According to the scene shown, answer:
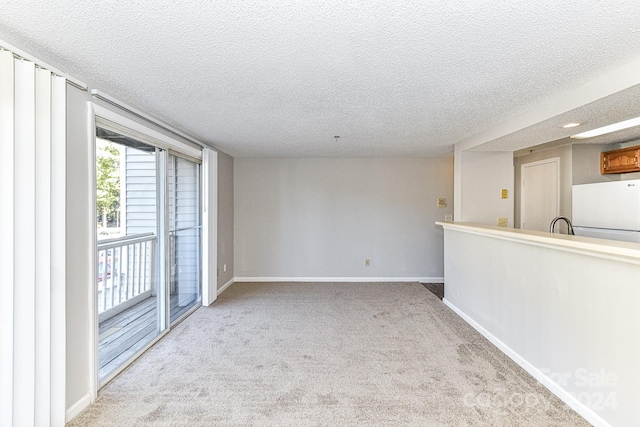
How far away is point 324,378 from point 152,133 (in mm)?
2636

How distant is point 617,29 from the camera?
141cm

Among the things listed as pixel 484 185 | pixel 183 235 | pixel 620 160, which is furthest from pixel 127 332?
pixel 620 160

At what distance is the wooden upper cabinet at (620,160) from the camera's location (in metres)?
3.77

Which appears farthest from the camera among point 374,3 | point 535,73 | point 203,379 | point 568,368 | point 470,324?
point 470,324

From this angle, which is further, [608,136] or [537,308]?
[608,136]

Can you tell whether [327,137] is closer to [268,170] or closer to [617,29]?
[268,170]

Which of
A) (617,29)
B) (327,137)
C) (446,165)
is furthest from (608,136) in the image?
(327,137)

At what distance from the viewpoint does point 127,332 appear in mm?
3135

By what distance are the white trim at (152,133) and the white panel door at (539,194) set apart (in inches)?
202

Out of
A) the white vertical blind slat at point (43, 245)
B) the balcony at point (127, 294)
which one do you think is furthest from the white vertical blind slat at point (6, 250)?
the balcony at point (127, 294)

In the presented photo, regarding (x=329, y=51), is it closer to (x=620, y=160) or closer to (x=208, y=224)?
(x=208, y=224)

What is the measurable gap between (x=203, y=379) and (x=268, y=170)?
3.63 meters

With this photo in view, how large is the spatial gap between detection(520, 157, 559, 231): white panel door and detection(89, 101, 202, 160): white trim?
16.9 ft

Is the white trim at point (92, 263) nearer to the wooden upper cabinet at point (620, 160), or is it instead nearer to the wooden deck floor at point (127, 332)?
the wooden deck floor at point (127, 332)
